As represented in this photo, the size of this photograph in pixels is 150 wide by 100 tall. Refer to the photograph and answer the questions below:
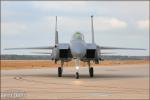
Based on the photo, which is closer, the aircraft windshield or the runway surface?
the runway surface

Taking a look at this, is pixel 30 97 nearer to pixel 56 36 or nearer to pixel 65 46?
pixel 65 46

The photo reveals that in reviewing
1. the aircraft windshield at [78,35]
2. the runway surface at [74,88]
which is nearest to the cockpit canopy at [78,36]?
the aircraft windshield at [78,35]

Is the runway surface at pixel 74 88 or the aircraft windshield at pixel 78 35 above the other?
the aircraft windshield at pixel 78 35

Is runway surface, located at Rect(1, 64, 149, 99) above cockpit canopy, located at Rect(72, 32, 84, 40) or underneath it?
underneath

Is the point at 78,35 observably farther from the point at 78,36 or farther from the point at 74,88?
the point at 74,88

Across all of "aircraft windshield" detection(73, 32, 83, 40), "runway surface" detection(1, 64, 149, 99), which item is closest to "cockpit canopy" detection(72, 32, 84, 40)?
"aircraft windshield" detection(73, 32, 83, 40)

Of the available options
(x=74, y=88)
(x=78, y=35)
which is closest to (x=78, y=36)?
(x=78, y=35)

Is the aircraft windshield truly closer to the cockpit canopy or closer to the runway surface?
the cockpit canopy

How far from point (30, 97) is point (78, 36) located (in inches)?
514

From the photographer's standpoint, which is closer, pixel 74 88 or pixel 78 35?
pixel 74 88

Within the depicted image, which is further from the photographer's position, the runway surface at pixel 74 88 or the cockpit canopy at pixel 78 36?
the cockpit canopy at pixel 78 36

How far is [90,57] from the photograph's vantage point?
2567cm

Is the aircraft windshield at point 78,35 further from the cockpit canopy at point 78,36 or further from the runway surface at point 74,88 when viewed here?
the runway surface at point 74,88

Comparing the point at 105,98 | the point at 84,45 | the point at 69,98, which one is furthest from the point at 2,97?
the point at 84,45
